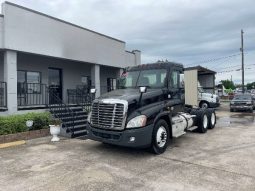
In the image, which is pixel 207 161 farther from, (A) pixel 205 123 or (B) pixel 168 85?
(A) pixel 205 123

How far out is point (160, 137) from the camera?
7379mm

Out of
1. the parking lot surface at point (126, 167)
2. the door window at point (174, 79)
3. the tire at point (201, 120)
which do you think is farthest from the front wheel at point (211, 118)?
the door window at point (174, 79)

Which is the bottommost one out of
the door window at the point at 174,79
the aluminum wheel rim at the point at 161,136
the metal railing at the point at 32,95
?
the aluminum wheel rim at the point at 161,136

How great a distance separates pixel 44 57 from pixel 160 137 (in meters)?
8.99

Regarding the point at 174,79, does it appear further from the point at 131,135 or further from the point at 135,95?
the point at 131,135

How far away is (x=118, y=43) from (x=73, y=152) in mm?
10924

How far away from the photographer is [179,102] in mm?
8719

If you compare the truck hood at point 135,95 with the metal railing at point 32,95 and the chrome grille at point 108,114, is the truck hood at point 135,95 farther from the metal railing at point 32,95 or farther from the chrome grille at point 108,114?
the metal railing at point 32,95

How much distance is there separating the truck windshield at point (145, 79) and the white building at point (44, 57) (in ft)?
15.3

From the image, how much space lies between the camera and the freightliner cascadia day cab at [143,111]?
681 centimetres

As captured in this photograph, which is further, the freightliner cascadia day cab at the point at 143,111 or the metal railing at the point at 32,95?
the metal railing at the point at 32,95

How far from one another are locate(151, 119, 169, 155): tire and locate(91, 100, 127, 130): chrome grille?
3.30 ft

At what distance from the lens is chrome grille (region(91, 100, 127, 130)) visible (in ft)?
22.5

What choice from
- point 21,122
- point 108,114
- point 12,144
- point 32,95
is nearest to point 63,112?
point 21,122
